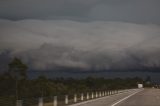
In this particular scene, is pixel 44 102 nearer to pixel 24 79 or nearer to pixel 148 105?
pixel 148 105

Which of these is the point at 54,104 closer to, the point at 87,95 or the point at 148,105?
the point at 148,105

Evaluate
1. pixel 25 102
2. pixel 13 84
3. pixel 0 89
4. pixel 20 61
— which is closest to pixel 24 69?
pixel 20 61

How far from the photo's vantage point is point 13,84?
12875 cm

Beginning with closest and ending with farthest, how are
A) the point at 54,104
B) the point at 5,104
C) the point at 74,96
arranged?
the point at 5,104
the point at 54,104
the point at 74,96

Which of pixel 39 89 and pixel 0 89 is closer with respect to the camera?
pixel 39 89

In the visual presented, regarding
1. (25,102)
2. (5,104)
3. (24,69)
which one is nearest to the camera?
(5,104)

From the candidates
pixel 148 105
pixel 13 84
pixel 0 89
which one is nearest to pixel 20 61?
pixel 13 84

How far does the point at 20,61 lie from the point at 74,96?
130565 mm

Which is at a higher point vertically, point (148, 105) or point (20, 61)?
point (20, 61)

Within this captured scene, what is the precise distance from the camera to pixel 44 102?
31281 mm

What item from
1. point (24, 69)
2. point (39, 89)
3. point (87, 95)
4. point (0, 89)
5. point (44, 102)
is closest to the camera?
point (44, 102)

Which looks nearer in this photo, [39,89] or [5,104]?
[5,104]

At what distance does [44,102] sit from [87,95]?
70.7 ft

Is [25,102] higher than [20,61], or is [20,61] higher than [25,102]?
[20,61]
